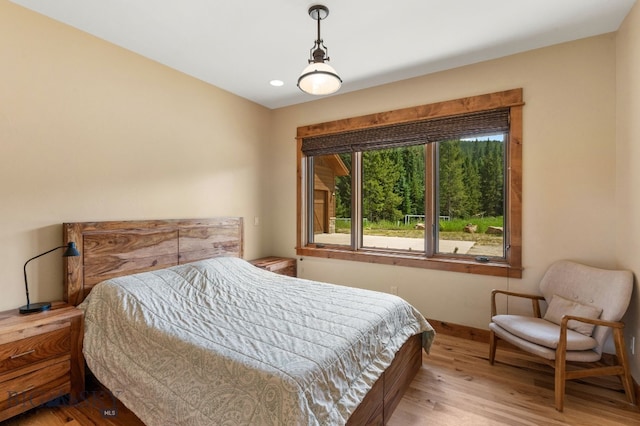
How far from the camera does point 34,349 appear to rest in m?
1.88

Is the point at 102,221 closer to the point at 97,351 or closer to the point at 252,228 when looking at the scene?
the point at 97,351

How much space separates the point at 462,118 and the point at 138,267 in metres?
3.36

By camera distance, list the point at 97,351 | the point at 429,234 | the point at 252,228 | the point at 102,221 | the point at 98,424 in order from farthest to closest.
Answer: the point at 252,228 < the point at 429,234 < the point at 102,221 < the point at 97,351 < the point at 98,424

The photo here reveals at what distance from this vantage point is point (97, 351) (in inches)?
79.0

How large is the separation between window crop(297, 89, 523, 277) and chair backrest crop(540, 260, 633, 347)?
0.93ft

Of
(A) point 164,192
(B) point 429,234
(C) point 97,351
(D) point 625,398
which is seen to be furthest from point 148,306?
(D) point 625,398

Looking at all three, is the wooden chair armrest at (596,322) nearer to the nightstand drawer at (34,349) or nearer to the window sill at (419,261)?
the window sill at (419,261)

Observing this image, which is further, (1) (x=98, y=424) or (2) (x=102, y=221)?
(2) (x=102, y=221)

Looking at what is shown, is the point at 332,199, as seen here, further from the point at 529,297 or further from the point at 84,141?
the point at 84,141

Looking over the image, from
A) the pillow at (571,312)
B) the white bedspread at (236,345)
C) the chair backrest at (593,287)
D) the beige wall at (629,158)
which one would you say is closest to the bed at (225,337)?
the white bedspread at (236,345)

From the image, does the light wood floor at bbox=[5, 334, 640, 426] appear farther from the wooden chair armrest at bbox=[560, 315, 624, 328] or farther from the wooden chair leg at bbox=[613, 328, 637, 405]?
the wooden chair armrest at bbox=[560, 315, 624, 328]

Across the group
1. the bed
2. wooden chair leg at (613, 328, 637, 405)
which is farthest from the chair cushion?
the bed

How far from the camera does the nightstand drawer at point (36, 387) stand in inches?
70.1

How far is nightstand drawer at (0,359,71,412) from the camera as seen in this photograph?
1.78 metres
